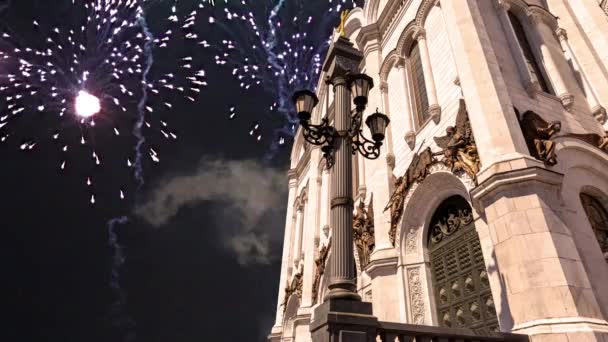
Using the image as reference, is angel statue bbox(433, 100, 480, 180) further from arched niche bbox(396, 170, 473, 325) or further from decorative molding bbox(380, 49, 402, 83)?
decorative molding bbox(380, 49, 402, 83)

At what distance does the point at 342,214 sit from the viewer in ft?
17.9

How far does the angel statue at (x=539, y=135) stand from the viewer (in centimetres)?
701

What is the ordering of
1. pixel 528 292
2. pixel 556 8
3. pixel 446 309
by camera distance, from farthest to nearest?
pixel 556 8 < pixel 446 309 < pixel 528 292

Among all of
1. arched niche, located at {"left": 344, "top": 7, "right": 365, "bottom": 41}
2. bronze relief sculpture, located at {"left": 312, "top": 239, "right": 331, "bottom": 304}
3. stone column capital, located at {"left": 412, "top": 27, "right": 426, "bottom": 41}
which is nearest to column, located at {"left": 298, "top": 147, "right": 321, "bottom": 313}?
bronze relief sculpture, located at {"left": 312, "top": 239, "right": 331, "bottom": 304}

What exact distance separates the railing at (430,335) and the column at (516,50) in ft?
19.3

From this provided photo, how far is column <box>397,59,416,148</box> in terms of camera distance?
35.5ft

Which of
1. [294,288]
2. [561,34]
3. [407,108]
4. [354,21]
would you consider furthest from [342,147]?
[294,288]

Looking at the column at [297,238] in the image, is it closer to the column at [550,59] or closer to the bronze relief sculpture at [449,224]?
the bronze relief sculpture at [449,224]

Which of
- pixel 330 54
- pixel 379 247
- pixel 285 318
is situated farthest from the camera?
pixel 285 318

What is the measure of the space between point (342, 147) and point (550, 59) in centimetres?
784

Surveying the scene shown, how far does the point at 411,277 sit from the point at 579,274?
14.2 feet

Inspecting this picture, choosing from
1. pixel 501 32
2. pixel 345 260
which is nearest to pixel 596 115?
pixel 501 32

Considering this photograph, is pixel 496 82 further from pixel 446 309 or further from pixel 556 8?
pixel 556 8

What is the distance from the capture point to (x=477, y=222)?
7.64 m
